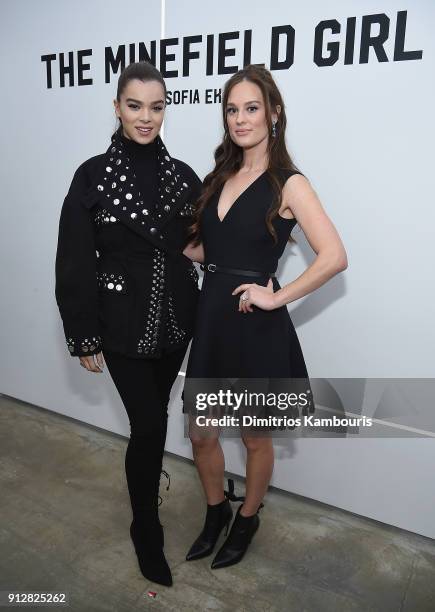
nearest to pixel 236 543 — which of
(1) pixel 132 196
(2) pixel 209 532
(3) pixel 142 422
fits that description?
(2) pixel 209 532

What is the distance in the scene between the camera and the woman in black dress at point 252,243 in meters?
1.56

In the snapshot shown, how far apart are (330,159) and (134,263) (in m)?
0.87

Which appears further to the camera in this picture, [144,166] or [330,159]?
[330,159]

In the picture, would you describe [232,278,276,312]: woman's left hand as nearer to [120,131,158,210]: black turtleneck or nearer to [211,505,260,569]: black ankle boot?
[120,131,158,210]: black turtleneck

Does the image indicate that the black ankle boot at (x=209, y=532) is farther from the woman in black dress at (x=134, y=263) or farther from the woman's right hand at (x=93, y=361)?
the woman's right hand at (x=93, y=361)

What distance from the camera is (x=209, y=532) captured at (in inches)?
76.2

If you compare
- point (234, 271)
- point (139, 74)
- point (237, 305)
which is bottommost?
point (237, 305)

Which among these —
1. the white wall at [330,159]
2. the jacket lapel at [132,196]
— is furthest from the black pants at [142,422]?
the white wall at [330,159]

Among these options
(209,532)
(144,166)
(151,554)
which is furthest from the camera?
(209,532)

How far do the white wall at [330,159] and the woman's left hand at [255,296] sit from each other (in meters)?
0.55

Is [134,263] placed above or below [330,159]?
below

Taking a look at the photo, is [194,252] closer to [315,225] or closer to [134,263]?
[134,263]

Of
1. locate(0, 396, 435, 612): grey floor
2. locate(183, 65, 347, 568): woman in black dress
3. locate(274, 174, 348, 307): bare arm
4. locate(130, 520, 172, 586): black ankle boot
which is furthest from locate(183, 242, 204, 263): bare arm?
locate(0, 396, 435, 612): grey floor

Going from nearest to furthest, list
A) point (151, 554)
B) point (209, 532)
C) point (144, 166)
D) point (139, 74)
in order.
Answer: point (139, 74) → point (144, 166) → point (151, 554) → point (209, 532)
